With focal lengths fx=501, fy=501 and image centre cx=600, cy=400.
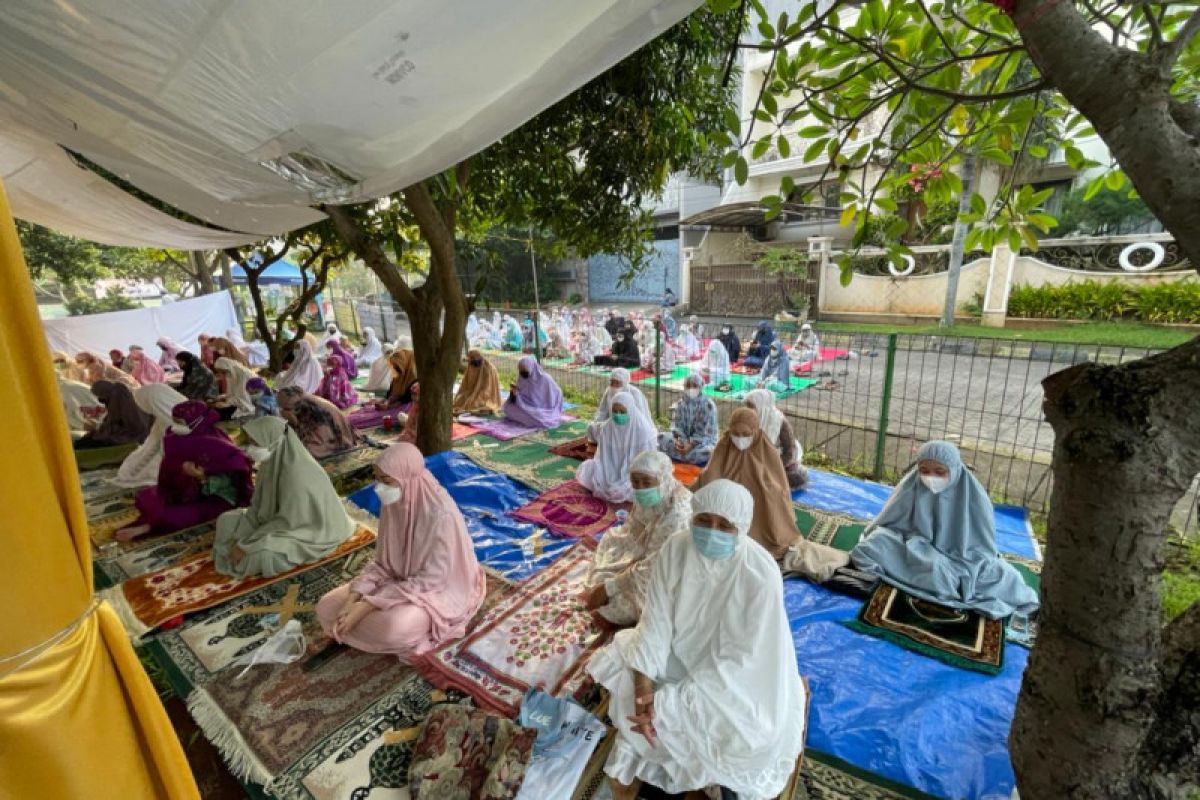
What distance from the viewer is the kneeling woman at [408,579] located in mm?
2898

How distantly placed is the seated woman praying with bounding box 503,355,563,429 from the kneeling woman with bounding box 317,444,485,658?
163 inches

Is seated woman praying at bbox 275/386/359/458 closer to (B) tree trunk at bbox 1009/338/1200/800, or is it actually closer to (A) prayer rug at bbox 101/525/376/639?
(A) prayer rug at bbox 101/525/376/639

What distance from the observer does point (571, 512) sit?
15.4ft

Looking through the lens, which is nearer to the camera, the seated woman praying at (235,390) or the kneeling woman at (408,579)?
the kneeling woman at (408,579)

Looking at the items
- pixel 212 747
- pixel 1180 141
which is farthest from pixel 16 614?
pixel 1180 141

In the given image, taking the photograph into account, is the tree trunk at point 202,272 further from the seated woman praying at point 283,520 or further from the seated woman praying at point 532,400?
the seated woman praying at point 283,520

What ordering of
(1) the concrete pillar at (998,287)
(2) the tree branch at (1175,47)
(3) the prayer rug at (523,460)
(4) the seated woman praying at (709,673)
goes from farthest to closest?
(1) the concrete pillar at (998,287), (3) the prayer rug at (523,460), (4) the seated woman praying at (709,673), (2) the tree branch at (1175,47)

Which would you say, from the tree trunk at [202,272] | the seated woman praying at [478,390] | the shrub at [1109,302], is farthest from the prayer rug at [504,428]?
the shrub at [1109,302]

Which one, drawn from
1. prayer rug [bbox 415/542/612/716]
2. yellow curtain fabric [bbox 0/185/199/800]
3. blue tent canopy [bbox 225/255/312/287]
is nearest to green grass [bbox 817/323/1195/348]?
prayer rug [bbox 415/542/612/716]

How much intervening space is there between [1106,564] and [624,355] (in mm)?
10191

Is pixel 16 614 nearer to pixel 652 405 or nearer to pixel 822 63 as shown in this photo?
pixel 822 63

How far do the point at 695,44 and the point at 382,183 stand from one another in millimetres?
2299

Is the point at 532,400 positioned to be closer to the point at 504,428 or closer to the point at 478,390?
the point at 504,428

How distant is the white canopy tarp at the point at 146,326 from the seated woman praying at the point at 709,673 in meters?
13.8
